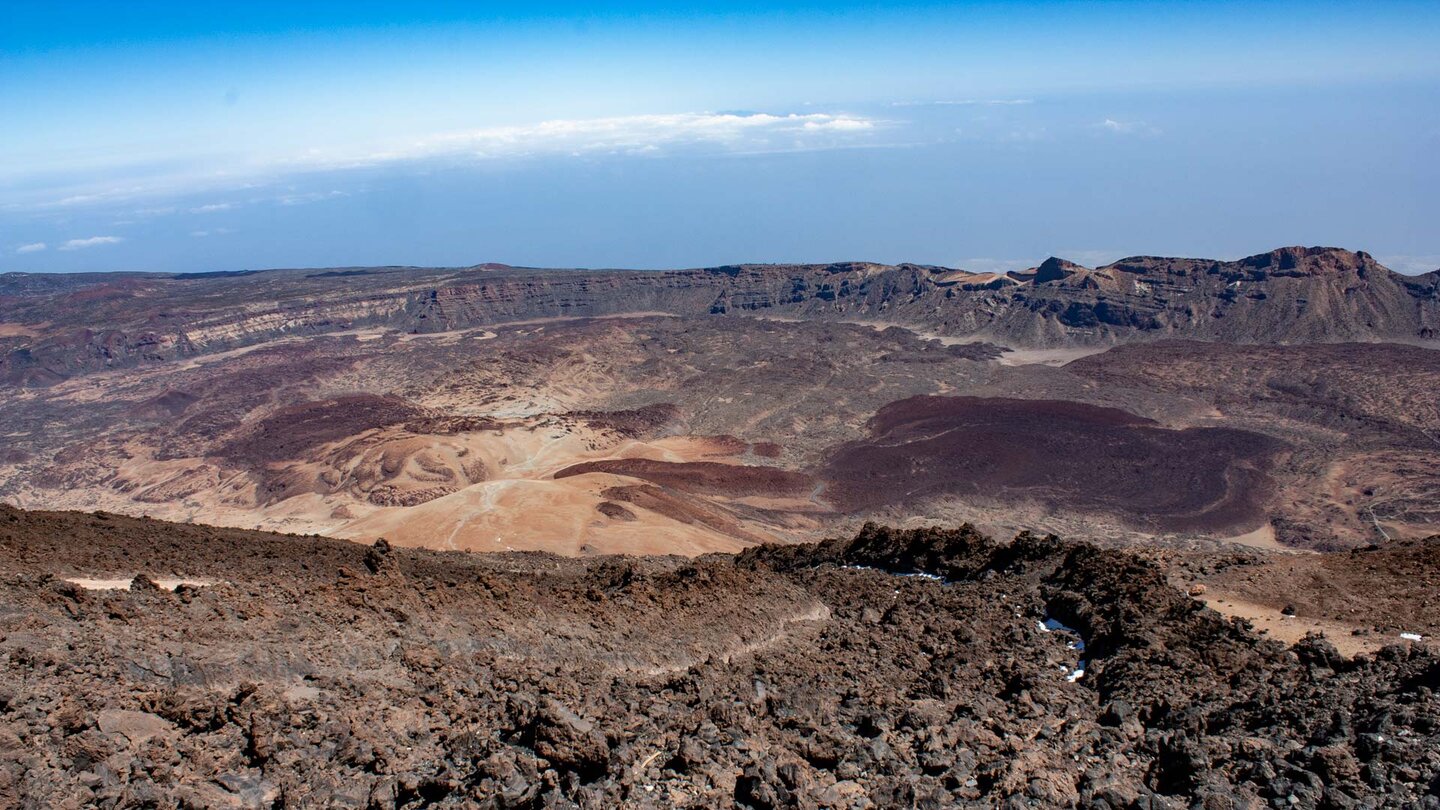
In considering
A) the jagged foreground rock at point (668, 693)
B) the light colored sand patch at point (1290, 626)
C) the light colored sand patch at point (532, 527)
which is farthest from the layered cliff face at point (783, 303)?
the jagged foreground rock at point (668, 693)

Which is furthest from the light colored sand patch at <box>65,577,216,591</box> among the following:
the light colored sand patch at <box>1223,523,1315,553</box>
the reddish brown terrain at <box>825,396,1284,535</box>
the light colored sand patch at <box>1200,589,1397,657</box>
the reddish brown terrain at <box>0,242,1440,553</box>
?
the light colored sand patch at <box>1223,523,1315,553</box>

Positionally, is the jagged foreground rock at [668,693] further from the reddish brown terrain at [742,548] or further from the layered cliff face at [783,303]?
the layered cliff face at [783,303]

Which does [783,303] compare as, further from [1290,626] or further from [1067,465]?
[1290,626]

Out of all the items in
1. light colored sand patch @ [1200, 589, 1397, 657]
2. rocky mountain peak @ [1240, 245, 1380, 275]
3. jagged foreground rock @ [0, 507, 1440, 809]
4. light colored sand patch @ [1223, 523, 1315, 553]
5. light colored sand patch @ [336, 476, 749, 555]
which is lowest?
light colored sand patch @ [1223, 523, 1315, 553]

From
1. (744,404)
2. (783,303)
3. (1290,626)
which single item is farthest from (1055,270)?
(1290,626)

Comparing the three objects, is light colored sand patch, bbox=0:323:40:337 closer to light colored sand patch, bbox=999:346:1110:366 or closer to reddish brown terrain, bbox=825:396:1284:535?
reddish brown terrain, bbox=825:396:1284:535

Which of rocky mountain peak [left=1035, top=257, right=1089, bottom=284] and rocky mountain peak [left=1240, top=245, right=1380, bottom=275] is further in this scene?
rocky mountain peak [left=1035, top=257, right=1089, bottom=284]

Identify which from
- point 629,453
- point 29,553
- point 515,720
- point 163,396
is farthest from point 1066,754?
point 163,396
